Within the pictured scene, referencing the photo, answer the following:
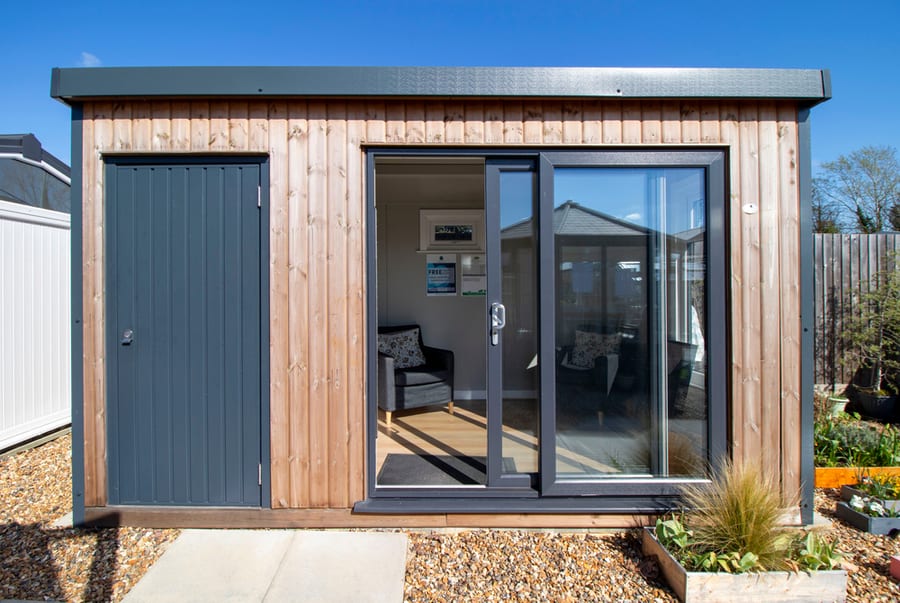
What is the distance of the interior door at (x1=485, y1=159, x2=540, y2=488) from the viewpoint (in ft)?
8.45

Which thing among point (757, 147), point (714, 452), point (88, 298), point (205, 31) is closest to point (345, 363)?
point (88, 298)

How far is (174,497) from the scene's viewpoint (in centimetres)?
256

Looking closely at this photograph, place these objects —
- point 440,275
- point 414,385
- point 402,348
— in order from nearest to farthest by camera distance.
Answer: point 414,385, point 402,348, point 440,275

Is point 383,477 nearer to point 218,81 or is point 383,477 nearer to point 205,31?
point 218,81

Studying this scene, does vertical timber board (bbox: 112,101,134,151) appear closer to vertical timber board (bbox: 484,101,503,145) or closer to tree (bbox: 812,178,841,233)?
vertical timber board (bbox: 484,101,503,145)

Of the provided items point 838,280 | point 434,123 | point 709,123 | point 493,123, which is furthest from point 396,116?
point 838,280

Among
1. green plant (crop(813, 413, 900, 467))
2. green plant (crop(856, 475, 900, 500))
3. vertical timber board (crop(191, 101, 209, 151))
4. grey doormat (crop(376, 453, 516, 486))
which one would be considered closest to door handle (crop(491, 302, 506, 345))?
grey doormat (crop(376, 453, 516, 486))

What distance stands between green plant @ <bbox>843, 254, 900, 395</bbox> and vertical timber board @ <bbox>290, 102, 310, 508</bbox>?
5346 millimetres

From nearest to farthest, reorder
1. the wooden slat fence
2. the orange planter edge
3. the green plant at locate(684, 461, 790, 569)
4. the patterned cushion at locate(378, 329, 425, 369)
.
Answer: the green plant at locate(684, 461, 790, 569), the orange planter edge, the wooden slat fence, the patterned cushion at locate(378, 329, 425, 369)

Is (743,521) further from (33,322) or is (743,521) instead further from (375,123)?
(33,322)

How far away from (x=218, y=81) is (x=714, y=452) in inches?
134

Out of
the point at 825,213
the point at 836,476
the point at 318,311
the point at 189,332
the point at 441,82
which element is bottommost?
the point at 836,476

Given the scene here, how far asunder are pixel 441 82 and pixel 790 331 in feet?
7.72

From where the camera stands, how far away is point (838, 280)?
193 inches
